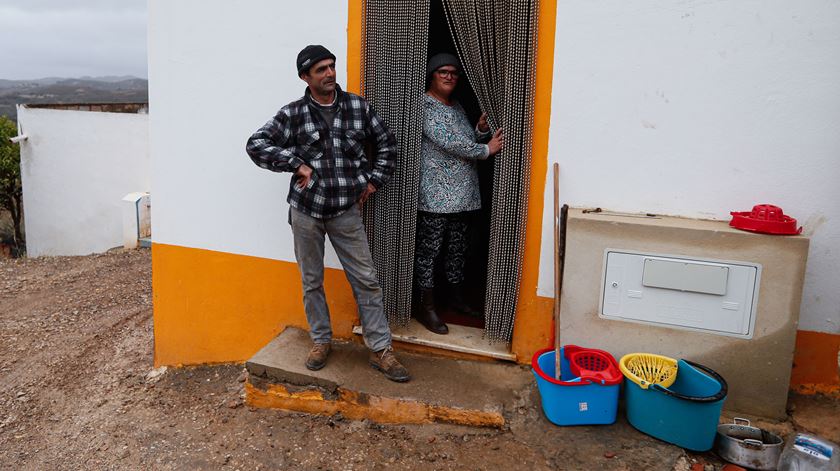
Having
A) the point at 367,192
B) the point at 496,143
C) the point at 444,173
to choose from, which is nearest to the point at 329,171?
the point at 367,192

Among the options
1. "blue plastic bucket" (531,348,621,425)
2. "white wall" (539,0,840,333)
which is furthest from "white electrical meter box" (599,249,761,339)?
"blue plastic bucket" (531,348,621,425)

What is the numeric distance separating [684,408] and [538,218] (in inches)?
49.5

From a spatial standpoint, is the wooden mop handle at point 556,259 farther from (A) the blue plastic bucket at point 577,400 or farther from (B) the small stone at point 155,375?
(B) the small stone at point 155,375

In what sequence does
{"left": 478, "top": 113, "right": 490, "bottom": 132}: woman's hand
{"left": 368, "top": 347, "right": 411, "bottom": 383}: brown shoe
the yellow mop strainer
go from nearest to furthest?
the yellow mop strainer < {"left": 368, "top": 347, "right": 411, "bottom": 383}: brown shoe < {"left": 478, "top": 113, "right": 490, "bottom": 132}: woman's hand

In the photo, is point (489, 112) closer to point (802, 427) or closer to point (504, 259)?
point (504, 259)

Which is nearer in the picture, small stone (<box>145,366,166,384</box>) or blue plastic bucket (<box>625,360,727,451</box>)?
blue plastic bucket (<box>625,360,727,451</box>)

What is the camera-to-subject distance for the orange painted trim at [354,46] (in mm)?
3797

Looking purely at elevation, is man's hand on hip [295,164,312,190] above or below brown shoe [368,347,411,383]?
above

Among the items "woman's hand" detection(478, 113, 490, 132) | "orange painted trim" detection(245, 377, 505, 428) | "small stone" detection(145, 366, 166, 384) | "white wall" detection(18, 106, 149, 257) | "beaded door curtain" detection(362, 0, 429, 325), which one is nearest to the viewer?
"orange painted trim" detection(245, 377, 505, 428)

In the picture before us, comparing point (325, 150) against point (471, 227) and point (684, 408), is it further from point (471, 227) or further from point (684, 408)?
point (684, 408)

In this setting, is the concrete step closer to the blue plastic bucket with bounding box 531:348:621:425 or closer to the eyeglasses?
the blue plastic bucket with bounding box 531:348:621:425

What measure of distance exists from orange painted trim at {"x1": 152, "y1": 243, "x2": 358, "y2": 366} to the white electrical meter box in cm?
173

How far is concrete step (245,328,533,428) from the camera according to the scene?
3400mm

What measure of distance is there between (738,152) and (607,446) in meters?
1.63
